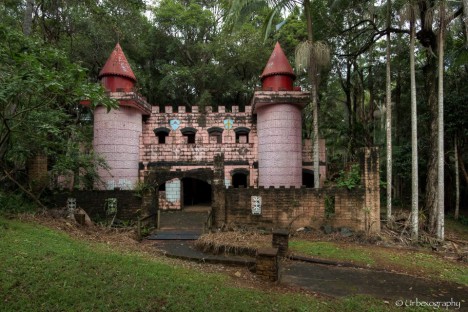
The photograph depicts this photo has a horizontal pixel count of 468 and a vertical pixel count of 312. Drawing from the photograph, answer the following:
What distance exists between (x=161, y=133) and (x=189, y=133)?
166 centimetres

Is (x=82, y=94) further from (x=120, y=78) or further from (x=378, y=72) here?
(x=378, y=72)

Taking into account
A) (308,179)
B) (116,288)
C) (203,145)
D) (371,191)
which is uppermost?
(203,145)

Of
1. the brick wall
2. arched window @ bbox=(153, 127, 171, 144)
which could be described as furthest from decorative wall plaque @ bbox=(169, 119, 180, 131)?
the brick wall

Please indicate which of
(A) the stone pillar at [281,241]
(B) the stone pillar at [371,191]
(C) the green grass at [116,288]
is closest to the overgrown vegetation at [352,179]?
(B) the stone pillar at [371,191]

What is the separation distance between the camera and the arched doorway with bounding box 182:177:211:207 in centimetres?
1766

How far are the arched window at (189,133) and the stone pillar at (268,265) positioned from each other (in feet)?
37.5

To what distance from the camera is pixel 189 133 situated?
16656mm

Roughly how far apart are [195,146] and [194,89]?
23.3 ft

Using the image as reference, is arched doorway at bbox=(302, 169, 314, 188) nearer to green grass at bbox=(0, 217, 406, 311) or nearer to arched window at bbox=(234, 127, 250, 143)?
arched window at bbox=(234, 127, 250, 143)

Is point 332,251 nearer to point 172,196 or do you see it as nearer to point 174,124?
point 172,196

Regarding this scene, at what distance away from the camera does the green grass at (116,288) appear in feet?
14.6

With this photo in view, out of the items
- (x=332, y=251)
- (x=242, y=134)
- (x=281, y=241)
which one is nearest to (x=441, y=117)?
(x=332, y=251)

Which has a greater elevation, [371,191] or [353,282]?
[371,191]

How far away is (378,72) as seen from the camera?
19109mm
